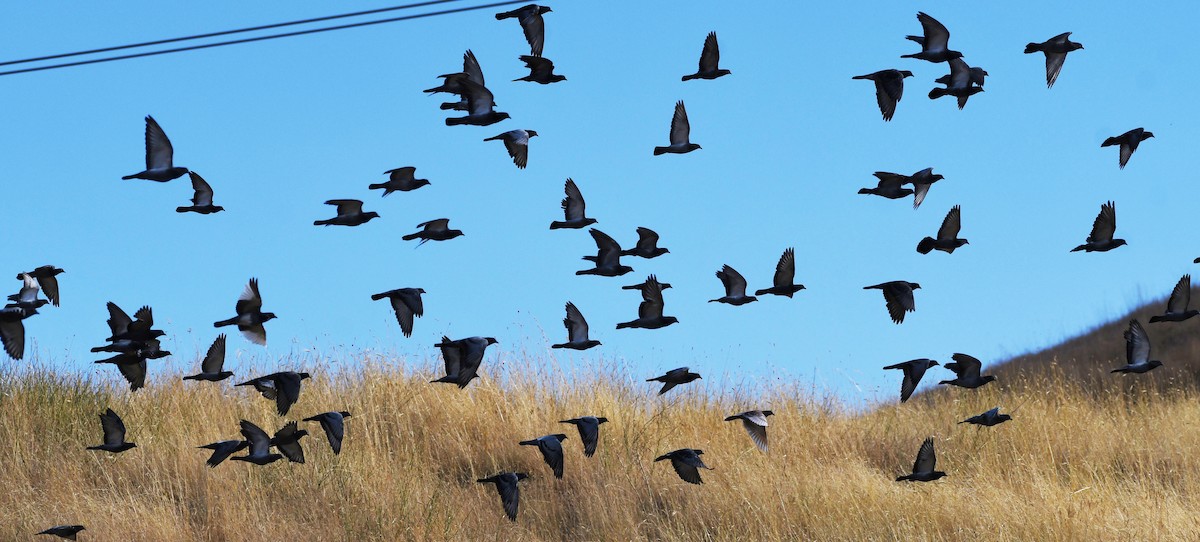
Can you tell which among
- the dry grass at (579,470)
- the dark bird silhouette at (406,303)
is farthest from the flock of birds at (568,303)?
the dry grass at (579,470)

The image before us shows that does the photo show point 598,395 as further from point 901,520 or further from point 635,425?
point 901,520

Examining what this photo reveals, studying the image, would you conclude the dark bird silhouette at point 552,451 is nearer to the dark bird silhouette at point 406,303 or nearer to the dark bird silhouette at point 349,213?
the dark bird silhouette at point 406,303

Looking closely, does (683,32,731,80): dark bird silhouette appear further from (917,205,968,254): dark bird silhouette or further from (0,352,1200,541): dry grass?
(0,352,1200,541): dry grass

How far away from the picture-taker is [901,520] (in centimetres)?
794

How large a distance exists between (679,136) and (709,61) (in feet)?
1.86

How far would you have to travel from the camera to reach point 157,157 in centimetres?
749

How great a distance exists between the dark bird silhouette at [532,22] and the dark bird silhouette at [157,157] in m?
2.35

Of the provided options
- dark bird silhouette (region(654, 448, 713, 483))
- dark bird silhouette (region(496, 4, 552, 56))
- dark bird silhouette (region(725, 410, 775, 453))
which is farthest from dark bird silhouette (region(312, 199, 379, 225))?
dark bird silhouette (region(725, 410, 775, 453))

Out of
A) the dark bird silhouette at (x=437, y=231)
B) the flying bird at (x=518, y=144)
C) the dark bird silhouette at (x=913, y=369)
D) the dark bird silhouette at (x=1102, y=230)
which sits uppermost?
the flying bird at (x=518, y=144)

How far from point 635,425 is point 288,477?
2919 millimetres

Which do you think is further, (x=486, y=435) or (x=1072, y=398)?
(x=1072, y=398)

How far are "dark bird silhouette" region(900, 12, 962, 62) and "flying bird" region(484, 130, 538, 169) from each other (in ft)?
8.50

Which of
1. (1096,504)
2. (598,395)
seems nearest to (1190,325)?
(1096,504)

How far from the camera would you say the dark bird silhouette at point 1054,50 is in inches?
318
